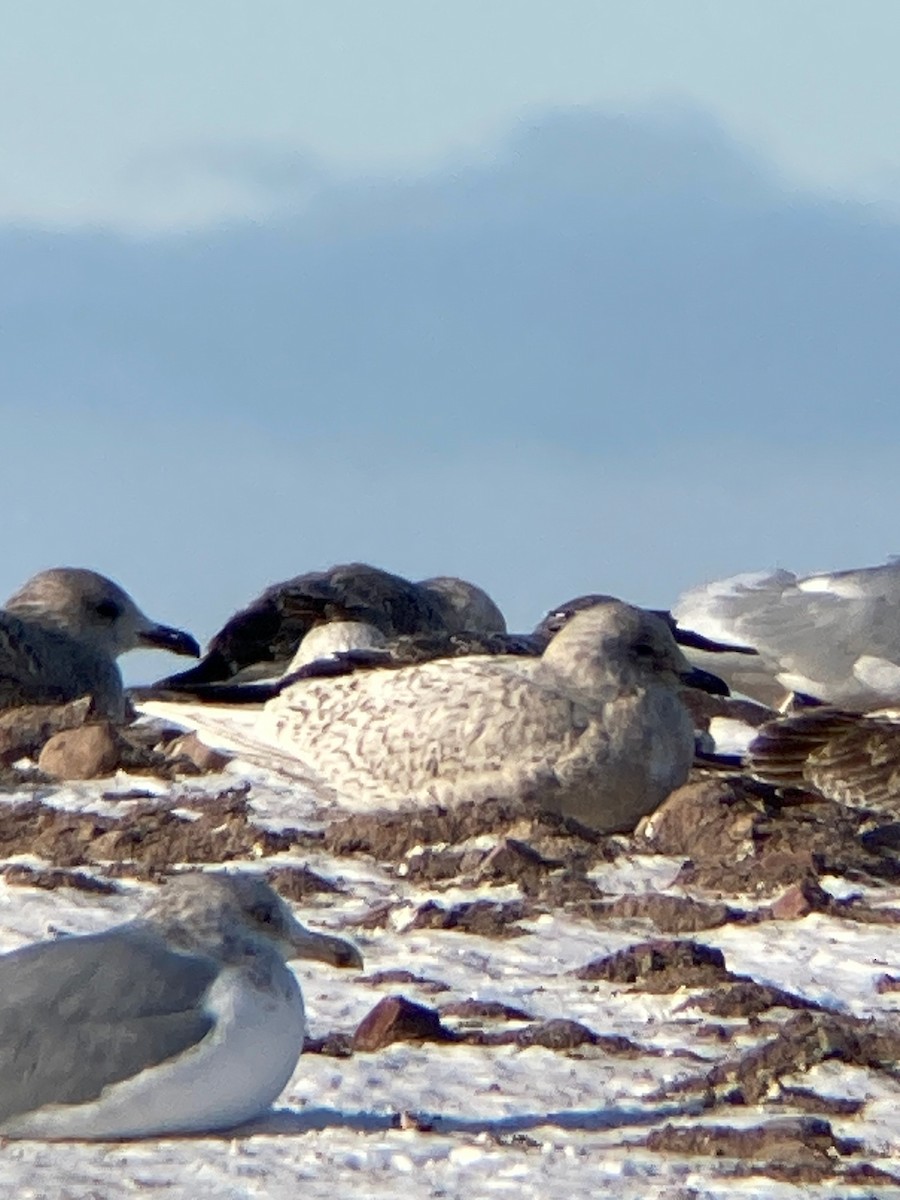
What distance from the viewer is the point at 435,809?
793 centimetres

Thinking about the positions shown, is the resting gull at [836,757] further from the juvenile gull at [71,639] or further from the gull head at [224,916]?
the gull head at [224,916]

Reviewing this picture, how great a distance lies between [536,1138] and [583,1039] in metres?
0.73

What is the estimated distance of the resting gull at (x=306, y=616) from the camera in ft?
41.8

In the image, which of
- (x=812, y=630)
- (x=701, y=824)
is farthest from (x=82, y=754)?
(x=812, y=630)

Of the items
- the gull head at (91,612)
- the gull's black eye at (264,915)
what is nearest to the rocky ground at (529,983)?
the gull's black eye at (264,915)

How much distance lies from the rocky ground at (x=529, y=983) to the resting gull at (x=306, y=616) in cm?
381

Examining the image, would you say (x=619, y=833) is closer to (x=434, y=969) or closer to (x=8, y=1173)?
(x=434, y=969)

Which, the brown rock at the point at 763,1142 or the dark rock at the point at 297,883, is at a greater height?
the dark rock at the point at 297,883

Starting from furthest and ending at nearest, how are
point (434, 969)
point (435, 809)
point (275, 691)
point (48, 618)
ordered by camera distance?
point (48, 618), point (275, 691), point (435, 809), point (434, 969)

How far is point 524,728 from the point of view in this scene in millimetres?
8172

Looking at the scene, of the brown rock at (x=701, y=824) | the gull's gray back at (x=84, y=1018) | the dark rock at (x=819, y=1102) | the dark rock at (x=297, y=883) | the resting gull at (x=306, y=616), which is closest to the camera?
the gull's gray back at (x=84, y=1018)

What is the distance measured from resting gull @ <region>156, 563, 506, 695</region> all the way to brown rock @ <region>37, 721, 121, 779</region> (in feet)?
10.2

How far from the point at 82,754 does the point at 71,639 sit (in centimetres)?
335

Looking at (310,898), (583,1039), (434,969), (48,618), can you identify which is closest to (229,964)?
(583,1039)
